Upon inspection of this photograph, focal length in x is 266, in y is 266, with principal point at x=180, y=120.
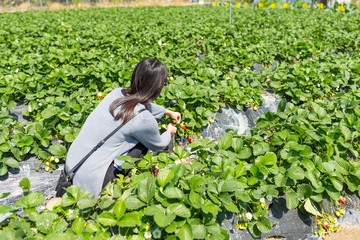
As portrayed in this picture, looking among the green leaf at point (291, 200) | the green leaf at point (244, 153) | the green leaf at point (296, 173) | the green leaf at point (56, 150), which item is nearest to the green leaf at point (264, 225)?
the green leaf at point (291, 200)

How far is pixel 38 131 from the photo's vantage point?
97.2 inches

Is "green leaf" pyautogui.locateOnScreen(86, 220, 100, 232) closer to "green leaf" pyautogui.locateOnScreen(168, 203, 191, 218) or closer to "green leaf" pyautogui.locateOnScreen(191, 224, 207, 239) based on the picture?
"green leaf" pyautogui.locateOnScreen(168, 203, 191, 218)

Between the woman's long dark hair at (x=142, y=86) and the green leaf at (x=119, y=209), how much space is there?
707mm

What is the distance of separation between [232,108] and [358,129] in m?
1.39

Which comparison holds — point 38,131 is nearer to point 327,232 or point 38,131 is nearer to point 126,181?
point 126,181

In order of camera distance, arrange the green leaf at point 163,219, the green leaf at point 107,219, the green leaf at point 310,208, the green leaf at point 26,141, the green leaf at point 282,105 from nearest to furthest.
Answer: the green leaf at point 163,219
the green leaf at point 107,219
the green leaf at point 310,208
the green leaf at point 26,141
the green leaf at point 282,105

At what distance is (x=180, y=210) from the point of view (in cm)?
136

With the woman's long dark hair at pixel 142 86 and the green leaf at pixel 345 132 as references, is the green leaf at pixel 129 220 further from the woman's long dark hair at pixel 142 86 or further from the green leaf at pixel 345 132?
the green leaf at pixel 345 132

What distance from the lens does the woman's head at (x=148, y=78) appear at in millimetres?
1986

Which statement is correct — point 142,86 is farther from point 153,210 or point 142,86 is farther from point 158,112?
point 153,210

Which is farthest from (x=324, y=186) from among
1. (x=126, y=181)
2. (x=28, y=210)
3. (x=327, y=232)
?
(x=28, y=210)

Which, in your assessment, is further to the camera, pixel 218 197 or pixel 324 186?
pixel 324 186

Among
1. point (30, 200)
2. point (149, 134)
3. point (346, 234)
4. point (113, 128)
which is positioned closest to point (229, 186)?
point (149, 134)

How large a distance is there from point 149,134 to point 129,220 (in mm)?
811
